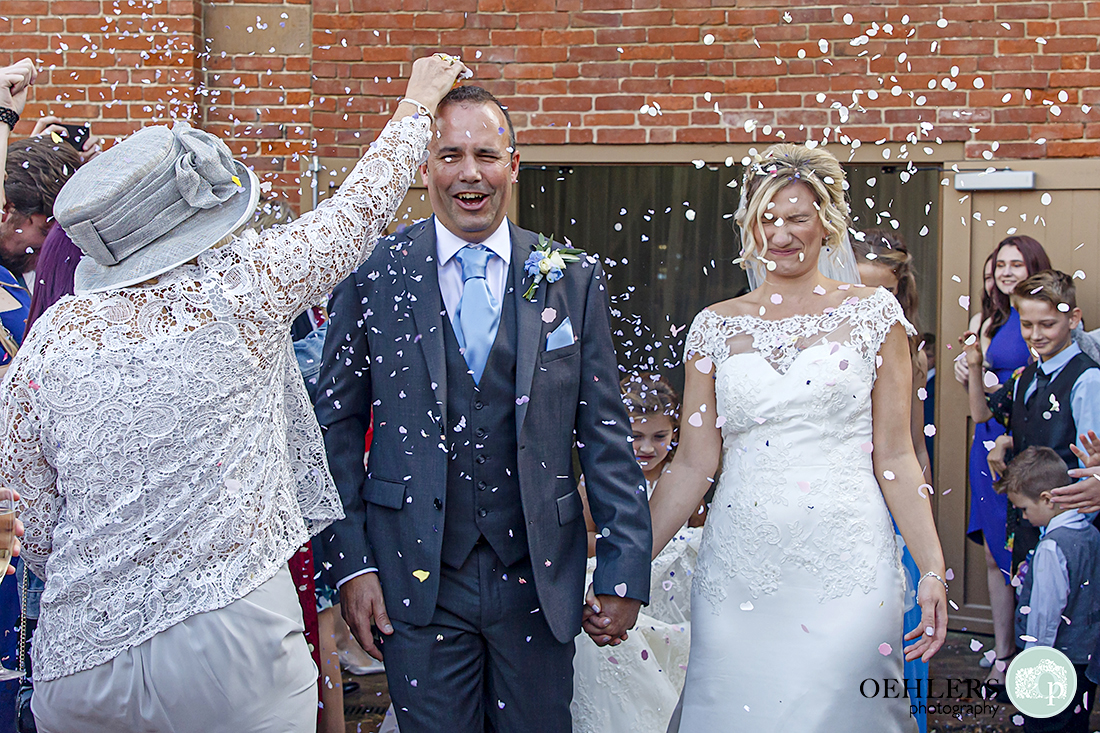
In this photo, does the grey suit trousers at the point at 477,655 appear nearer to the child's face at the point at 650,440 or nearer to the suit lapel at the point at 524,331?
the suit lapel at the point at 524,331

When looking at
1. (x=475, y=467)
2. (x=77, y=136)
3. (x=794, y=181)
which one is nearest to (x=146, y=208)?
(x=475, y=467)

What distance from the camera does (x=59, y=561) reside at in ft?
6.89

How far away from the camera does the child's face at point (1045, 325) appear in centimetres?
474

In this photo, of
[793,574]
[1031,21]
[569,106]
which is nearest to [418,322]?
[793,574]

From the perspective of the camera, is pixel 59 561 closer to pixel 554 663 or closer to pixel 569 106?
pixel 554 663

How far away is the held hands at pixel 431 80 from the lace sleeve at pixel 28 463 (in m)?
1.07

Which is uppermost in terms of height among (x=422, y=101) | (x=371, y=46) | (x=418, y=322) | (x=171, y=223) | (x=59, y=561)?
(x=371, y=46)

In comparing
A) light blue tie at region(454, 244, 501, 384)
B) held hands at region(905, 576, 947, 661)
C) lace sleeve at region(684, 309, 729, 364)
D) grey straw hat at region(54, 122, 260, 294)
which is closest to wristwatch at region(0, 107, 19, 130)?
grey straw hat at region(54, 122, 260, 294)

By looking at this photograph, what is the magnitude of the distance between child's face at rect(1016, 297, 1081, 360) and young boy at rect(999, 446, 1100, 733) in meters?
0.53

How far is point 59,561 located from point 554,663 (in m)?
1.26

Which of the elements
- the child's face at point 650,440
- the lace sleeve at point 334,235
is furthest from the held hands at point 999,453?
the lace sleeve at point 334,235

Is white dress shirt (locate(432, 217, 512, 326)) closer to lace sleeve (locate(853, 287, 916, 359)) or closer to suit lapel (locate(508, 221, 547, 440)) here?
suit lapel (locate(508, 221, 547, 440))

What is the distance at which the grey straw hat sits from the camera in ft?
6.64

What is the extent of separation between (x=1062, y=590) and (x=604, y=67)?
3653 millimetres
